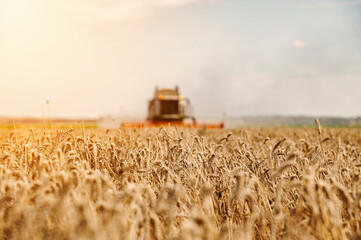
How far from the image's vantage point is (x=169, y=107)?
30547mm

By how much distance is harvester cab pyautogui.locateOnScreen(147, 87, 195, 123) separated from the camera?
98.7 ft

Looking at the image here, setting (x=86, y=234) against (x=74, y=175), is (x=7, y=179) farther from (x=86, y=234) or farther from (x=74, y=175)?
(x=86, y=234)

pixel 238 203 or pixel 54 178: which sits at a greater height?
pixel 54 178

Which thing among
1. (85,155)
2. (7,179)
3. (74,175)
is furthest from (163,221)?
(85,155)

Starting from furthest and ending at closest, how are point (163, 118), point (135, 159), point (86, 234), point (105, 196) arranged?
1. point (163, 118)
2. point (135, 159)
3. point (105, 196)
4. point (86, 234)

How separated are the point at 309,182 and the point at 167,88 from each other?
2926 centimetres

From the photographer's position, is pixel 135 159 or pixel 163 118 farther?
pixel 163 118

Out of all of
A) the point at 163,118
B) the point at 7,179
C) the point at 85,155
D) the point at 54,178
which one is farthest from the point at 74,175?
the point at 163,118

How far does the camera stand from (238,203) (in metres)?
4.27

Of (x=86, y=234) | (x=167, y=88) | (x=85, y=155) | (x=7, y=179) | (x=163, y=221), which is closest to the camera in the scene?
(x=86, y=234)

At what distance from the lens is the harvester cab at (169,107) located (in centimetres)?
3008

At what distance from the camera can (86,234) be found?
2348mm

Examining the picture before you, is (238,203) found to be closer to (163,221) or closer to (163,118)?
(163,221)

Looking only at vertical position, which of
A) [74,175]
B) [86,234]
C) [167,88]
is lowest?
[86,234]
